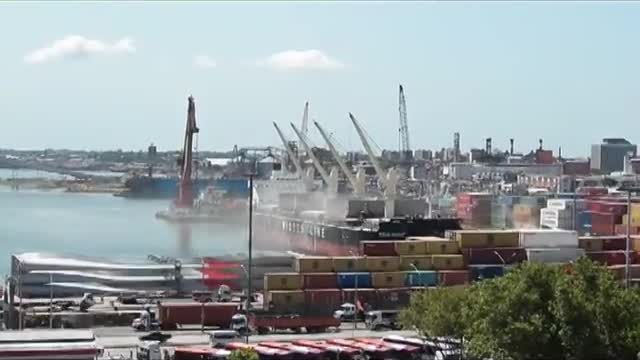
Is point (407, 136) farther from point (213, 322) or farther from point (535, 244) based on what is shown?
point (213, 322)

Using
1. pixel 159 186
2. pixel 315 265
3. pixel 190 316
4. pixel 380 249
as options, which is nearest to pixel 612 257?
pixel 380 249

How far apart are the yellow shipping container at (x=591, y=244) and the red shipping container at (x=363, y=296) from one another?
5.83m

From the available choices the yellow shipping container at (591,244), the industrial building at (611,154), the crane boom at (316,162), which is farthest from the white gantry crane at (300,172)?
the industrial building at (611,154)

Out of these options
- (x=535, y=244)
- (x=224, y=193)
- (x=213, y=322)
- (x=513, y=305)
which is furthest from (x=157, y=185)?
(x=513, y=305)

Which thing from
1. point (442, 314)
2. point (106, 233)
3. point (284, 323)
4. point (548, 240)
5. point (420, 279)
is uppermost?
point (548, 240)

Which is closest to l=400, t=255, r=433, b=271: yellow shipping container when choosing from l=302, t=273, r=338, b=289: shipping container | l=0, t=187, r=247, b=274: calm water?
l=302, t=273, r=338, b=289: shipping container

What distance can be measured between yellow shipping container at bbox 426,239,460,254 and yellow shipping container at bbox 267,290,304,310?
3.66 meters

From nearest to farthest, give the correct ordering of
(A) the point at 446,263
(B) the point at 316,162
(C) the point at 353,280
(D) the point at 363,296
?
(D) the point at 363,296, (C) the point at 353,280, (A) the point at 446,263, (B) the point at 316,162

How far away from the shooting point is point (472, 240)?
21297mm

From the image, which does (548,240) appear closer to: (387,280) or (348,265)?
(387,280)

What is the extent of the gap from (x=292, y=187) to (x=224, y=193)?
18374 millimetres

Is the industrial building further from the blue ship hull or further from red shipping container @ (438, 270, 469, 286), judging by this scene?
red shipping container @ (438, 270, 469, 286)

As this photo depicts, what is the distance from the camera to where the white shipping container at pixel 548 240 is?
870 inches

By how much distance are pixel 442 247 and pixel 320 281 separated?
3.26m
